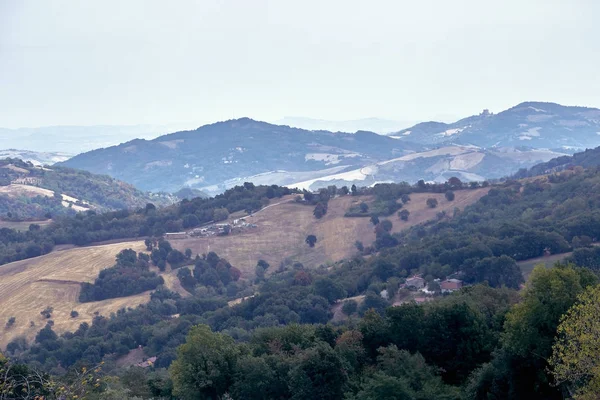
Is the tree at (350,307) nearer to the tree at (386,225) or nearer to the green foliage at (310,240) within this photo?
the green foliage at (310,240)

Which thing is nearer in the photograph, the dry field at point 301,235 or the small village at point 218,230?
the dry field at point 301,235

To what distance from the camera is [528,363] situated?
25375 mm

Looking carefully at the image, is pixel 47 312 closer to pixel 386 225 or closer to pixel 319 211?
Answer: pixel 319 211

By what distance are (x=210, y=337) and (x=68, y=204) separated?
138272 millimetres

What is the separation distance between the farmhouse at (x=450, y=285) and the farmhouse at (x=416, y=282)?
6.88ft

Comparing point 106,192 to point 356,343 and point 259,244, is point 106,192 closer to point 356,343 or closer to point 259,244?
point 259,244

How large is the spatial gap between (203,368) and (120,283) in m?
50.5

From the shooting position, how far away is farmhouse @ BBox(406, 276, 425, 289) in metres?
60.0

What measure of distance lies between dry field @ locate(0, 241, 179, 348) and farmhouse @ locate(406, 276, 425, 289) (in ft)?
93.9

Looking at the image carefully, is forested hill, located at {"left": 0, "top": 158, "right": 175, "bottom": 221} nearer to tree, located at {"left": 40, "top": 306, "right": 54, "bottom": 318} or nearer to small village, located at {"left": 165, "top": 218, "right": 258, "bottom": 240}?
small village, located at {"left": 165, "top": 218, "right": 258, "bottom": 240}

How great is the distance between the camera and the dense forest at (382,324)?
25.4m

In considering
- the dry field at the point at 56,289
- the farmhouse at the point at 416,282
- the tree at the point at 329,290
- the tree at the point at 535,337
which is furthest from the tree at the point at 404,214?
the tree at the point at 535,337

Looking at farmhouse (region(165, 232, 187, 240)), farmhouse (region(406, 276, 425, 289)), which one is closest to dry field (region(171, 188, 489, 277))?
farmhouse (region(165, 232, 187, 240))

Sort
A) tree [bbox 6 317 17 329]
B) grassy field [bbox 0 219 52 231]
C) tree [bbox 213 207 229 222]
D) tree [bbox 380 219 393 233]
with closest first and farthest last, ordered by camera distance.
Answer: tree [bbox 6 317 17 329], tree [bbox 380 219 393 233], tree [bbox 213 207 229 222], grassy field [bbox 0 219 52 231]
